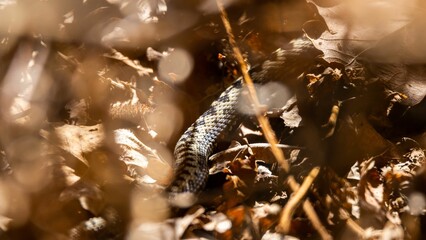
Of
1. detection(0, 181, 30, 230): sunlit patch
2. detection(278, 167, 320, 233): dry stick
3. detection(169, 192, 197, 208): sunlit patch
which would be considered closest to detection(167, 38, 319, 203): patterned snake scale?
detection(169, 192, 197, 208): sunlit patch

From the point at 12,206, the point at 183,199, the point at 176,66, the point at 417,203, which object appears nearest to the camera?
the point at 417,203

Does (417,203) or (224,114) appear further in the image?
(224,114)

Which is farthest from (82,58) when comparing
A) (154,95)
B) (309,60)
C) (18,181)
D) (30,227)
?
(309,60)

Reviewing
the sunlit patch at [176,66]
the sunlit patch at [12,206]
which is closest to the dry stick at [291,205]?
the sunlit patch at [12,206]

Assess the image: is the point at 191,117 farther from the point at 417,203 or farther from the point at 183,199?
the point at 417,203

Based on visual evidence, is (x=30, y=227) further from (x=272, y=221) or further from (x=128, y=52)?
(x=128, y=52)

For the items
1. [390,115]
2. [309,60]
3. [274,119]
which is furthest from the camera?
[309,60]

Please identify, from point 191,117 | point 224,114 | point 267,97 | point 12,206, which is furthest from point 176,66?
point 12,206
